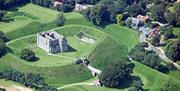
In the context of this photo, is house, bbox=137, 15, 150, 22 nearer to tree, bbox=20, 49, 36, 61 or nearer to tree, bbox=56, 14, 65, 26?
tree, bbox=56, 14, 65, 26

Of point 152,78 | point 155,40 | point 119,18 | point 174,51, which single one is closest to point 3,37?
point 119,18

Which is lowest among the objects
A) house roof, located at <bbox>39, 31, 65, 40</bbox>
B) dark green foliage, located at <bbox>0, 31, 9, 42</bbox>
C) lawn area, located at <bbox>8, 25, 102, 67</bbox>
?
lawn area, located at <bbox>8, 25, 102, 67</bbox>

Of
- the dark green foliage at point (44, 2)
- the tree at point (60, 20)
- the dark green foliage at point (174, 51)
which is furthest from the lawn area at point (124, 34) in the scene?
the dark green foliage at point (44, 2)

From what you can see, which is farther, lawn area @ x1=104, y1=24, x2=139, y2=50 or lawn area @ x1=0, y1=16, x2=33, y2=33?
lawn area @ x1=0, y1=16, x2=33, y2=33

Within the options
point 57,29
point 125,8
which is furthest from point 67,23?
point 125,8

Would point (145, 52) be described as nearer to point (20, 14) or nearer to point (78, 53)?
point (78, 53)

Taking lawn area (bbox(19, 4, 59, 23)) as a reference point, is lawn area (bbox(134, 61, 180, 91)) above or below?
below

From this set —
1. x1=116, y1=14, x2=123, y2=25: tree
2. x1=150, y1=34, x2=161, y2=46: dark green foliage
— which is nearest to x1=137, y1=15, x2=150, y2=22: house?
x1=116, y1=14, x2=123, y2=25: tree

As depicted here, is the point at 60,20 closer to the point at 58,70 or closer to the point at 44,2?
the point at 44,2
